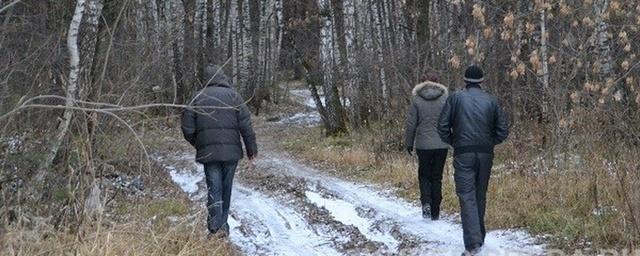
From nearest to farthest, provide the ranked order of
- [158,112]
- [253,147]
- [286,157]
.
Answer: [253,147], [286,157], [158,112]

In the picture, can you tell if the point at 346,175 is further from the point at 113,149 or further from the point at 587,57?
the point at 113,149

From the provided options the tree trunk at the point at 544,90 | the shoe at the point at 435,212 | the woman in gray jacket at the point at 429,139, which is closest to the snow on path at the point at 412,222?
the shoe at the point at 435,212

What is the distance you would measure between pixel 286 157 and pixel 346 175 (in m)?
3.03

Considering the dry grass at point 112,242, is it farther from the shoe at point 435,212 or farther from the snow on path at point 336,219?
the shoe at point 435,212

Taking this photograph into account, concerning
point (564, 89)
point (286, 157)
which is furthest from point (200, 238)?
point (286, 157)

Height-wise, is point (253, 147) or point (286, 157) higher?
point (253, 147)

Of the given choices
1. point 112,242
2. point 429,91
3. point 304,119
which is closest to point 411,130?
point 429,91

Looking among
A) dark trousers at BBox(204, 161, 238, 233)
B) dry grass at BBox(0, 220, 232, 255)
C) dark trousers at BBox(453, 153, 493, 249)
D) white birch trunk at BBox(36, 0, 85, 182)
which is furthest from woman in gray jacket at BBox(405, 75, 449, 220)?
white birch trunk at BBox(36, 0, 85, 182)

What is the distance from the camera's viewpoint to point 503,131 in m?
7.33

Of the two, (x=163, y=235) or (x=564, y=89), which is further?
(x=564, y=89)

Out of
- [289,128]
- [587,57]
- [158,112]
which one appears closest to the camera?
[587,57]

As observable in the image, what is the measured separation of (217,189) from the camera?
26.3 ft

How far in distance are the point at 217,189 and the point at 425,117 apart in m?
2.65

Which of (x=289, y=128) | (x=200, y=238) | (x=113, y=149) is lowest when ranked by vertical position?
(x=289, y=128)
